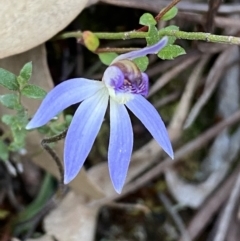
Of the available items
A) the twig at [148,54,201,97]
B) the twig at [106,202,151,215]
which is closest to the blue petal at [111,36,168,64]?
the twig at [148,54,201,97]

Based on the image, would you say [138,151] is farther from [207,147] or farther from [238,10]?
[238,10]

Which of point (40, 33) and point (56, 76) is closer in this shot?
point (40, 33)

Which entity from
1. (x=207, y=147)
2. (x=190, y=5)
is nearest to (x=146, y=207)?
(x=207, y=147)

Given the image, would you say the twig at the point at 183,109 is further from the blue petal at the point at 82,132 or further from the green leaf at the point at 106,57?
the blue petal at the point at 82,132

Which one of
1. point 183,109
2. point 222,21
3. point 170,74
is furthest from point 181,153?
point 222,21

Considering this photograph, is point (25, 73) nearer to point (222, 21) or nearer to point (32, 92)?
point (32, 92)

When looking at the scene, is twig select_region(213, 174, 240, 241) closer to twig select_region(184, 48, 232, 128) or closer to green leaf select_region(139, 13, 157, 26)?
twig select_region(184, 48, 232, 128)

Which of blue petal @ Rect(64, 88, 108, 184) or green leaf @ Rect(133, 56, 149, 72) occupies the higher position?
green leaf @ Rect(133, 56, 149, 72)

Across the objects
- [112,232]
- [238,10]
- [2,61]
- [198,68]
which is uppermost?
[2,61]
